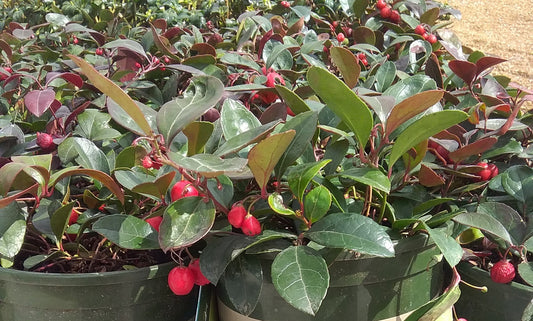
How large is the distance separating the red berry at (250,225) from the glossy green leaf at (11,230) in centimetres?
42

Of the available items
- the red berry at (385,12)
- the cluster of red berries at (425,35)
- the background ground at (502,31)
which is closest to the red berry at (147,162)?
the cluster of red berries at (425,35)

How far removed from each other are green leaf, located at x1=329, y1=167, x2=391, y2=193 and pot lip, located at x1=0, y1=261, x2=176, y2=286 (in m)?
0.40

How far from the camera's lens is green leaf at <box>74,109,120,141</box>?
1327mm

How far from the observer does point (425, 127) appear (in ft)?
3.14

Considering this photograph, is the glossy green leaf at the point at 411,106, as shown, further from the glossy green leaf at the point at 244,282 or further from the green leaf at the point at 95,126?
the green leaf at the point at 95,126

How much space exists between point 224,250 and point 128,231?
0.18 meters

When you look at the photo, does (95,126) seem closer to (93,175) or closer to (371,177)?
(93,175)

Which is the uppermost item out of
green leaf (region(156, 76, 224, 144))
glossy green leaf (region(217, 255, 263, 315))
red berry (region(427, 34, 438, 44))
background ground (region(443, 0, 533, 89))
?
green leaf (region(156, 76, 224, 144))

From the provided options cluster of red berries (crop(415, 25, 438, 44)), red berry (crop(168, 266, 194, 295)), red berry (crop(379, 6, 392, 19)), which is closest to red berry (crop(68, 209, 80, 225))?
red berry (crop(168, 266, 194, 295))

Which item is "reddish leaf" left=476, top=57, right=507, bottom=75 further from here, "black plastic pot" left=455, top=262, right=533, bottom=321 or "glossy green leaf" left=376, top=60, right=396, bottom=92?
"black plastic pot" left=455, top=262, right=533, bottom=321

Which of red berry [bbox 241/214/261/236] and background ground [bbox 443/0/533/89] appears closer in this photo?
red berry [bbox 241/214/261/236]

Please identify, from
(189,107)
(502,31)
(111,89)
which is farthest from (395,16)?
(502,31)

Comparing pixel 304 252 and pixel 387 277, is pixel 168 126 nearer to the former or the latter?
pixel 304 252

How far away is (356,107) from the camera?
3.16ft
